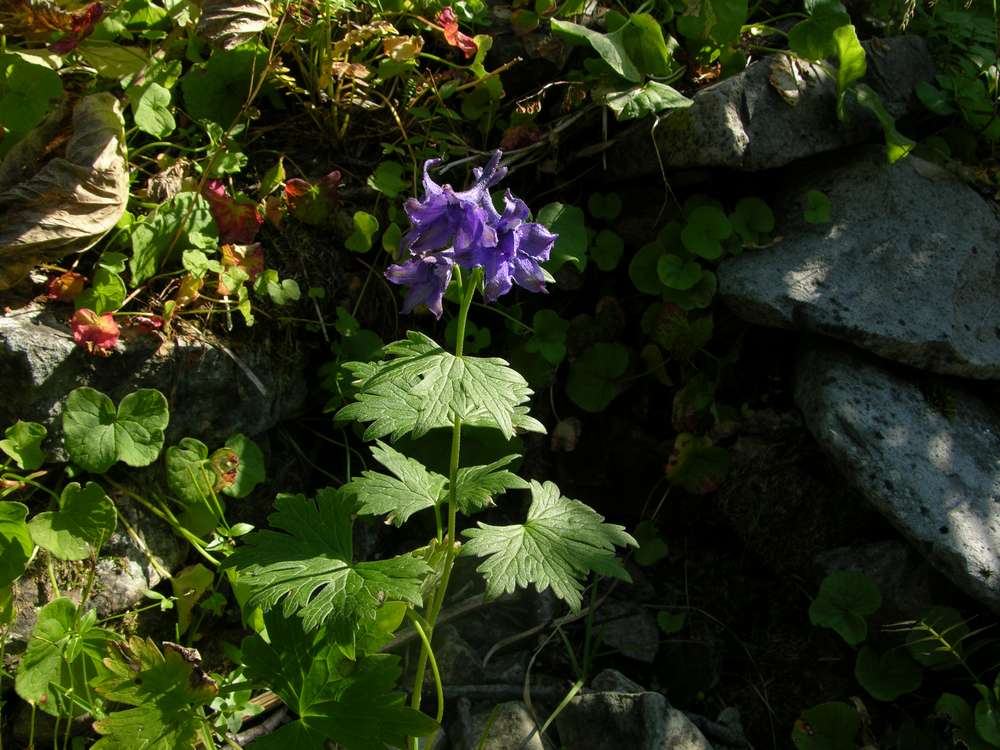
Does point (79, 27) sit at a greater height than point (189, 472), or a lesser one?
greater

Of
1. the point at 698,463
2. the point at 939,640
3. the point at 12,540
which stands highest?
the point at 12,540

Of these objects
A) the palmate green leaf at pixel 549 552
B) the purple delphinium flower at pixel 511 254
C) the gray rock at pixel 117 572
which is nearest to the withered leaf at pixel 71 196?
the gray rock at pixel 117 572

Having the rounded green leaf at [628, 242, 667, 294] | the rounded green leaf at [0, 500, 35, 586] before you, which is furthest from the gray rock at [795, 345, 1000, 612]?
the rounded green leaf at [0, 500, 35, 586]

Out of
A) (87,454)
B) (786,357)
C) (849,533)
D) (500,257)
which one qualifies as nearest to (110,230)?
(87,454)

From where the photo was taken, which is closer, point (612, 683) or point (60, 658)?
point (60, 658)

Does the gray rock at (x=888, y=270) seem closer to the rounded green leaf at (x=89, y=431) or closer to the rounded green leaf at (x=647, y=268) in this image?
the rounded green leaf at (x=647, y=268)

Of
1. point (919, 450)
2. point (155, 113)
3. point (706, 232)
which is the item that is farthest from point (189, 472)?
point (919, 450)

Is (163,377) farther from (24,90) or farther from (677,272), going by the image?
(677,272)
